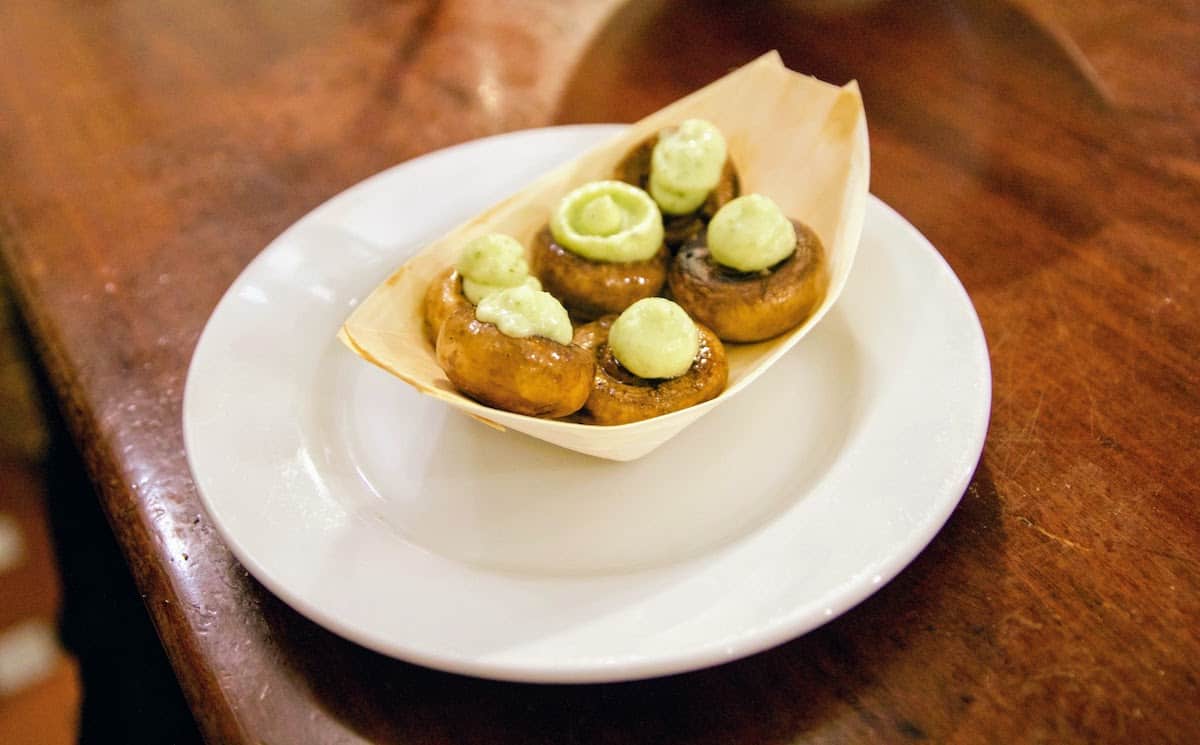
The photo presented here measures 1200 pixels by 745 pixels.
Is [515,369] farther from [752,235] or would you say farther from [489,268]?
[752,235]

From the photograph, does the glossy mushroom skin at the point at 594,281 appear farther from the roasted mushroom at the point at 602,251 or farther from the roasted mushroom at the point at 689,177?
the roasted mushroom at the point at 689,177

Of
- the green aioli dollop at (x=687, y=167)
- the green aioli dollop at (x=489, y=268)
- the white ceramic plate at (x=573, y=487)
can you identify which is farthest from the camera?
the green aioli dollop at (x=687, y=167)

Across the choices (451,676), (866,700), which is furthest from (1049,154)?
(451,676)

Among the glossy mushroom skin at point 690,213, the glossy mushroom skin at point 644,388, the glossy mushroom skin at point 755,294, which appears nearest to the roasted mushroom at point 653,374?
the glossy mushroom skin at point 644,388

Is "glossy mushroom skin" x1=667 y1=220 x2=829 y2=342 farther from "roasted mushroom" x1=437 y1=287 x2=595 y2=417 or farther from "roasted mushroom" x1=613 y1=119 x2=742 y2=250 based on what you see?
"roasted mushroom" x1=437 y1=287 x2=595 y2=417

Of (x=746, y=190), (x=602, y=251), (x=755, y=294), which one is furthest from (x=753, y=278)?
(x=746, y=190)

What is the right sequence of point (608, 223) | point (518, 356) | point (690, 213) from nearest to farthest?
point (518, 356) → point (608, 223) → point (690, 213)

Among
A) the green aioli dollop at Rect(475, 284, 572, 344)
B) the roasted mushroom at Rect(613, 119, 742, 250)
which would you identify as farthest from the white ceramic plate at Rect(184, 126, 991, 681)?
the roasted mushroom at Rect(613, 119, 742, 250)
